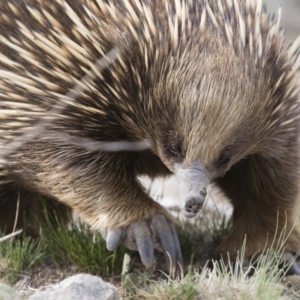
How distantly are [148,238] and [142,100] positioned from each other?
771 millimetres

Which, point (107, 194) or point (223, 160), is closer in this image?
point (223, 160)

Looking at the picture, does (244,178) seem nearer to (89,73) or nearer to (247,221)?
(247,221)

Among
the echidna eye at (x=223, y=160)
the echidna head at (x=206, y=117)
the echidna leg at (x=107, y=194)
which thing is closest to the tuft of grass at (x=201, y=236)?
the echidna leg at (x=107, y=194)

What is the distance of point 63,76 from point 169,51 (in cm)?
56

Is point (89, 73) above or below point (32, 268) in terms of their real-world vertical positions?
above

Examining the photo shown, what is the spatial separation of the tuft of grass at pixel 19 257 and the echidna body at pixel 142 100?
0.41 m

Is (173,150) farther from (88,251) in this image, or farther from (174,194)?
(174,194)

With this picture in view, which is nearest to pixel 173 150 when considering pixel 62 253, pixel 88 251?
pixel 88 251

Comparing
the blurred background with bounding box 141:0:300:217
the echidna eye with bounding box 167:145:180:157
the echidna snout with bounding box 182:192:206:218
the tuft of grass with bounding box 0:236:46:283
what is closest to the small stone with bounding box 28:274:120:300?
the echidna snout with bounding box 182:192:206:218

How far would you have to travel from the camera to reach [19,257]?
4625 mm

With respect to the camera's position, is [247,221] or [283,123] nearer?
[283,123]

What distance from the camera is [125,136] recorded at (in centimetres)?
409

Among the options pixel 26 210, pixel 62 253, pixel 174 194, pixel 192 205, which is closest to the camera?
pixel 192 205

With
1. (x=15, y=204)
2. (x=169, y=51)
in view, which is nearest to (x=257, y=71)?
(x=169, y=51)
